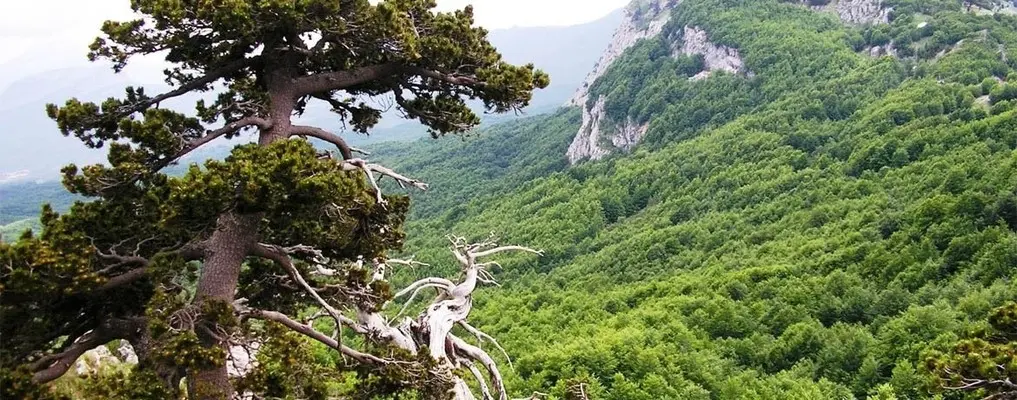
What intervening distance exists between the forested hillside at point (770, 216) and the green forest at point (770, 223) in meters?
0.23

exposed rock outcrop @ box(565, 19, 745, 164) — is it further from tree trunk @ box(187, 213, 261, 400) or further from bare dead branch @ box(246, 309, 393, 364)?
tree trunk @ box(187, 213, 261, 400)

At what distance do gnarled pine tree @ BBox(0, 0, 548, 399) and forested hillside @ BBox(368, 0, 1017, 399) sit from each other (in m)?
3.95

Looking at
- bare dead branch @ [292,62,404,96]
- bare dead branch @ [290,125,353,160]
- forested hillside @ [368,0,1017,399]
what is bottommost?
forested hillside @ [368,0,1017,399]

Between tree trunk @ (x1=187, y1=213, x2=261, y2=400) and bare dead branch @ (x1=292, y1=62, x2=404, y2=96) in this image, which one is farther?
bare dead branch @ (x1=292, y1=62, x2=404, y2=96)

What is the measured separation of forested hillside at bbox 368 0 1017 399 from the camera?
32.9m

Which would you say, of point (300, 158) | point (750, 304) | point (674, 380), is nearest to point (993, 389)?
point (300, 158)

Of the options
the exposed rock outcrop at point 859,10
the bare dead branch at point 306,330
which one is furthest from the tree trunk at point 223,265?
the exposed rock outcrop at point 859,10

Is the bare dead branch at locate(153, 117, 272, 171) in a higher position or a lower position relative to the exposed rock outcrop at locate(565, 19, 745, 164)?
higher

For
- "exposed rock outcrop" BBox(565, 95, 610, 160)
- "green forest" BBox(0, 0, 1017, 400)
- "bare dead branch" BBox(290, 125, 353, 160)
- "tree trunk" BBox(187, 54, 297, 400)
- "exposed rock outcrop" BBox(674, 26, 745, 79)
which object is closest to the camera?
"tree trunk" BBox(187, 54, 297, 400)

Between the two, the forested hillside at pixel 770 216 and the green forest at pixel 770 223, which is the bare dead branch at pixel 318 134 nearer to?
the green forest at pixel 770 223

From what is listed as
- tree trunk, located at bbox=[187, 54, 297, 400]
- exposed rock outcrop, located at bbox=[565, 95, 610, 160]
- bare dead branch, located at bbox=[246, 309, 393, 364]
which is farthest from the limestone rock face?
tree trunk, located at bbox=[187, 54, 297, 400]

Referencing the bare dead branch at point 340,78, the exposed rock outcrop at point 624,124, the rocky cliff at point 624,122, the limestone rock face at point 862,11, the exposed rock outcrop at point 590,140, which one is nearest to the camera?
the bare dead branch at point 340,78

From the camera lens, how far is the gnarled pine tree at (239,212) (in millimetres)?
5961

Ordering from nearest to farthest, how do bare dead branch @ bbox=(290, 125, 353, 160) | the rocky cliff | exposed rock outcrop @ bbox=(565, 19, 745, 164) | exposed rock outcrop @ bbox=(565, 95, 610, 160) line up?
1. bare dead branch @ bbox=(290, 125, 353, 160)
2. exposed rock outcrop @ bbox=(565, 95, 610, 160)
3. exposed rock outcrop @ bbox=(565, 19, 745, 164)
4. the rocky cliff
